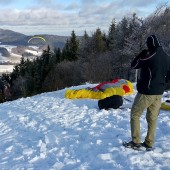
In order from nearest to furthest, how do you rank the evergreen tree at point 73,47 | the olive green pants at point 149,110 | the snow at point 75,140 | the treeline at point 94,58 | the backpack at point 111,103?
1. the snow at point 75,140
2. the olive green pants at point 149,110
3. the backpack at point 111,103
4. the treeline at point 94,58
5. the evergreen tree at point 73,47

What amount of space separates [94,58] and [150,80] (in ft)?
159

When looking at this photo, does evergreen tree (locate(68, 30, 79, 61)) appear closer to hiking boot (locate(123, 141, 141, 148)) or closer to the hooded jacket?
hiking boot (locate(123, 141, 141, 148))

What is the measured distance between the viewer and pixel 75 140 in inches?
296

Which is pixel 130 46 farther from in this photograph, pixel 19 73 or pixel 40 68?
pixel 19 73

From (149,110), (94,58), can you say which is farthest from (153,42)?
(94,58)

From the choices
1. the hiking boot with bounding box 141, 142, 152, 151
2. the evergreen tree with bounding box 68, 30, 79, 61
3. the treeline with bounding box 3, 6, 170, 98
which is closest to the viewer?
the hiking boot with bounding box 141, 142, 152, 151

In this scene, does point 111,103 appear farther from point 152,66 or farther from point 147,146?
point 152,66

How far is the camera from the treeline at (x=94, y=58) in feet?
145

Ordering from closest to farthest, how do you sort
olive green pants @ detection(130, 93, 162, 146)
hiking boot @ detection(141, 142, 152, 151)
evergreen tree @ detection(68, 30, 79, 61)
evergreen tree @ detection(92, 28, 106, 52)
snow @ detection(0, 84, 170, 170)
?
snow @ detection(0, 84, 170, 170) < olive green pants @ detection(130, 93, 162, 146) < hiking boot @ detection(141, 142, 152, 151) < evergreen tree @ detection(92, 28, 106, 52) < evergreen tree @ detection(68, 30, 79, 61)

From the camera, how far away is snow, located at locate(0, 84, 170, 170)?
19.4ft

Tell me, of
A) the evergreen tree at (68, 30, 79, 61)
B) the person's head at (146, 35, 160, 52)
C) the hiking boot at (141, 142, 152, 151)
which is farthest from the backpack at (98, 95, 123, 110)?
the evergreen tree at (68, 30, 79, 61)

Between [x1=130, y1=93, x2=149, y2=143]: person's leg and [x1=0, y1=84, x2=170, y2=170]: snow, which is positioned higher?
[x1=130, y1=93, x2=149, y2=143]: person's leg

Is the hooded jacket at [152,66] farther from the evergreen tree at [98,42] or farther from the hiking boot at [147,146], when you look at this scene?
the evergreen tree at [98,42]

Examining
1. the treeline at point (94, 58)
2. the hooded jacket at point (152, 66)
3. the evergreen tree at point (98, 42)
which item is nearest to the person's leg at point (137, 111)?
the hooded jacket at point (152, 66)
